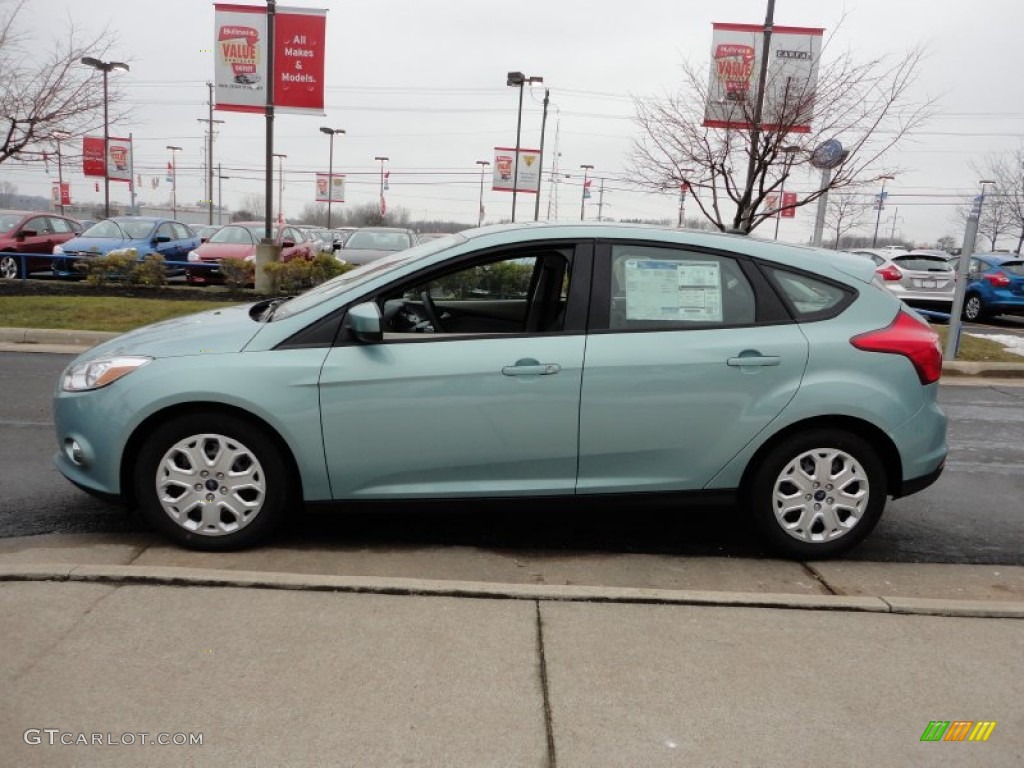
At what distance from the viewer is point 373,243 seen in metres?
20.3

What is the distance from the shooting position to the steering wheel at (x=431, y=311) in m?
4.43

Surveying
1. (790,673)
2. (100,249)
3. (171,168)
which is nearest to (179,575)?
(790,673)

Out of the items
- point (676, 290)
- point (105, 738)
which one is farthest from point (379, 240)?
point (105, 738)

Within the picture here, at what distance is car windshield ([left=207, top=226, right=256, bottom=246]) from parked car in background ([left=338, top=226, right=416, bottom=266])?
2.12 metres

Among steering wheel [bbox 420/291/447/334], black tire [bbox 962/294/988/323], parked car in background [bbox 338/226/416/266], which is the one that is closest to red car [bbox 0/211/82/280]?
parked car in background [bbox 338/226/416/266]

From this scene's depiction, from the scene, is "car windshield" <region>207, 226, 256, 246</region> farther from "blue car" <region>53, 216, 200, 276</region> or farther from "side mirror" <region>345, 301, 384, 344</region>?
"side mirror" <region>345, 301, 384, 344</region>

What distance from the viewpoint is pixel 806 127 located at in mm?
12883

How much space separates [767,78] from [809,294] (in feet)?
34.8

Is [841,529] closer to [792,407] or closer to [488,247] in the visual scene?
[792,407]

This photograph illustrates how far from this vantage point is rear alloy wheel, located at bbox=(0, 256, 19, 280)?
17953 millimetres

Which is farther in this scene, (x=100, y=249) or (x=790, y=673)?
(x=100, y=249)

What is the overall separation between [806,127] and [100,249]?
14.5 meters

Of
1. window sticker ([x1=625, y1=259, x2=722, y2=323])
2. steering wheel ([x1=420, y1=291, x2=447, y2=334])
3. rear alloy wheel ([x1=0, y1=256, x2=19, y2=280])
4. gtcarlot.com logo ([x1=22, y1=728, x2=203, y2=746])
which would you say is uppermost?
window sticker ([x1=625, y1=259, x2=722, y2=323])

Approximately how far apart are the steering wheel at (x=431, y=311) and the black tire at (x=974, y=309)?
16634 mm
